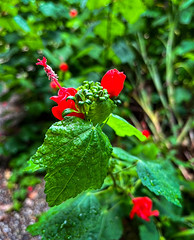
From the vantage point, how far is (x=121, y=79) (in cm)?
41

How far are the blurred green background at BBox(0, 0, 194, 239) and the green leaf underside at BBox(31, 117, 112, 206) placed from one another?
28.0 inches

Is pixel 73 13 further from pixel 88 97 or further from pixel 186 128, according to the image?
pixel 88 97

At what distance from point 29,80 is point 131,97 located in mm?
792

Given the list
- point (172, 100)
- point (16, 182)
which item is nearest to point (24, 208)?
point (16, 182)

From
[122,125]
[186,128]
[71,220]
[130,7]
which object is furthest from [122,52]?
[71,220]

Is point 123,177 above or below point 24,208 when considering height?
above

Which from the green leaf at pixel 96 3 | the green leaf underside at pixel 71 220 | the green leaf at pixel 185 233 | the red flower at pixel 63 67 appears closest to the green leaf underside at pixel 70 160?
the green leaf underside at pixel 71 220

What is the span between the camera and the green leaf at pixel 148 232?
0.72 metres

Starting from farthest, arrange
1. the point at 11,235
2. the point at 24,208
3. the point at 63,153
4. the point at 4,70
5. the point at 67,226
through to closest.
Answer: the point at 4,70, the point at 24,208, the point at 11,235, the point at 67,226, the point at 63,153

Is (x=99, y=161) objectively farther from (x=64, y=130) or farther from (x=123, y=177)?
(x=123, y=177)

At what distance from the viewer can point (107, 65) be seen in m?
1.52

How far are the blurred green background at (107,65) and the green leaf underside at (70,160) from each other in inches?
28.0

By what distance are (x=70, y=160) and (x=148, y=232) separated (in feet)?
1.86

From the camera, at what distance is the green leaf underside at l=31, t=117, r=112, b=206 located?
0.35m
